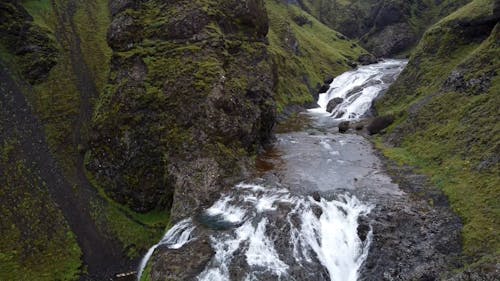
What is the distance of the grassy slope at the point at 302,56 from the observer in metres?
64.9

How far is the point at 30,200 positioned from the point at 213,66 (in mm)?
19100

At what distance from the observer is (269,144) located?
4031 centimetres

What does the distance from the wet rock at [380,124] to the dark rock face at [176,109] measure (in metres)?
12.9

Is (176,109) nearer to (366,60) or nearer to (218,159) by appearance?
(218,159)

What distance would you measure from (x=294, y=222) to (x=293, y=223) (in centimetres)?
13

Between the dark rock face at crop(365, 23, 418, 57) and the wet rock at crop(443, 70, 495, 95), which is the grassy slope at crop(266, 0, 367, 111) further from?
the wet rock at crop(443, 70, 495, 95)

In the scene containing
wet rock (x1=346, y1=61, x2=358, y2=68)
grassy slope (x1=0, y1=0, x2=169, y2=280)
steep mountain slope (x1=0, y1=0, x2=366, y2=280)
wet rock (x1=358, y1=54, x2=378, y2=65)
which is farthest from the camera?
wet rock (x1=358, y1=54, x2=378, y2=65)

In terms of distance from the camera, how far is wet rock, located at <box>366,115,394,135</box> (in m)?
42.6

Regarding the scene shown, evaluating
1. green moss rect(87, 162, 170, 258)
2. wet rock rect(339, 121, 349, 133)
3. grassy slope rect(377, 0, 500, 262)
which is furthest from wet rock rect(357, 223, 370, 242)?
wet rock rect(339, 121, 349, 133)

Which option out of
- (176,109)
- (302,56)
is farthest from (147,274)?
(302,56)

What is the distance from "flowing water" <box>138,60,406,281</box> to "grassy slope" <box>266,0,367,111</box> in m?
→ 25.5

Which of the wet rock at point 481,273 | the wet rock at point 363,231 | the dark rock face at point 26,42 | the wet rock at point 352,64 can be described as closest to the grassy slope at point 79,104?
the dark rock face at point 26,42

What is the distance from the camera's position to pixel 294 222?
75.1 ft

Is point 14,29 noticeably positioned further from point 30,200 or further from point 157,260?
point 157,260
